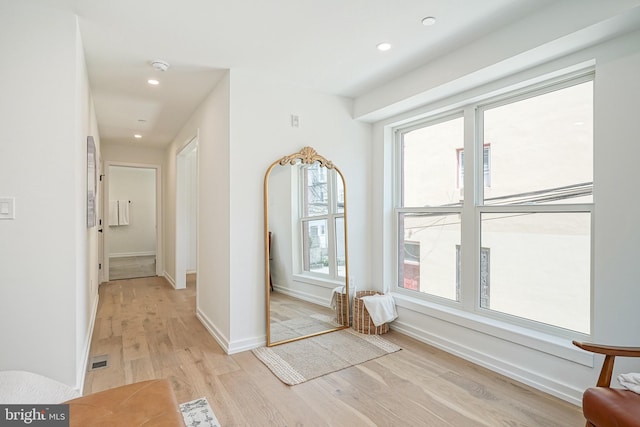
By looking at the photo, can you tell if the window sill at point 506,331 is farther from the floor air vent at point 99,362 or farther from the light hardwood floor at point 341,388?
the floor air vent at point 99,362

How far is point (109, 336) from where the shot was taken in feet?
11.1

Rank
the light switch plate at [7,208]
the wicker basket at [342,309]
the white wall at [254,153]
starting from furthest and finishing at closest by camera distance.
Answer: the wicker basket at [342,309], the white wall at [254,153], the light switch plate at [7,208]

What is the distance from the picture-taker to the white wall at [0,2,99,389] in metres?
1.96

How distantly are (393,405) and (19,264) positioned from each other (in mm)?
2404

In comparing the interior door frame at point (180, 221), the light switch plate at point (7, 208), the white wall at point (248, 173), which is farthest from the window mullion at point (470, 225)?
the interior door frame at point (180, 221)

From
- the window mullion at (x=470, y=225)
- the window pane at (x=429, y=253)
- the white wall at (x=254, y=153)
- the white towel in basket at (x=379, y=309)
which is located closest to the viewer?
the window mullion at (x=470, y=225)

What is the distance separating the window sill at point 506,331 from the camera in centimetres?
222

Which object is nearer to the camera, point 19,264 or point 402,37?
point 19,264

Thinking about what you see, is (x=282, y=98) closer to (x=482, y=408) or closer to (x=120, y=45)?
(x=120, y=45)

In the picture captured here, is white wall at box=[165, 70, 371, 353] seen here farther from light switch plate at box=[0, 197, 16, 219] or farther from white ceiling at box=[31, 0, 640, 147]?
light switch plate at box=[0, 197, 16, 219]

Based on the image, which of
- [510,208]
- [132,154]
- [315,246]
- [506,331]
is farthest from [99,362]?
[132,154]

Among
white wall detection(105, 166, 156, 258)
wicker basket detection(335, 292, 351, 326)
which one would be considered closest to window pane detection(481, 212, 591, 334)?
wicker basket detection(335, 292, 351, 326)

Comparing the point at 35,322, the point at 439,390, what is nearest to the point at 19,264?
the point at 35,322

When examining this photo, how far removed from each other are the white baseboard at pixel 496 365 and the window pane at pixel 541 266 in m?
0.39
